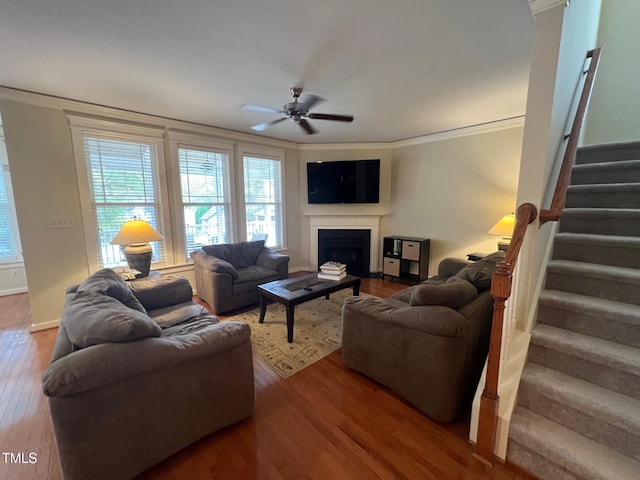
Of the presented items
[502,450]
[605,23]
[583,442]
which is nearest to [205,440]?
[502,450]

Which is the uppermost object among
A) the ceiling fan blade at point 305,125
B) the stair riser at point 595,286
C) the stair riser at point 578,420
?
the ceiling fan blade at point 305,125

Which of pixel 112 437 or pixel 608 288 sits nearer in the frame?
pixel 112 437

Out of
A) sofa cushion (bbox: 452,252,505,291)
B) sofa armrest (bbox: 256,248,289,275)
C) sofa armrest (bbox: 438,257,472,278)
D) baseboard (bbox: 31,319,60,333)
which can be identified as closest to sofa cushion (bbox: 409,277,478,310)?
sofa cushion (bbox: 452,252,505,291)

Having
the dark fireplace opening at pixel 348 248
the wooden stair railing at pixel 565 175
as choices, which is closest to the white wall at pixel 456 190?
the dark fireplace opening at pixel 348 248

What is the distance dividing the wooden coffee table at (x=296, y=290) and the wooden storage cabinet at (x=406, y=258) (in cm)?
171

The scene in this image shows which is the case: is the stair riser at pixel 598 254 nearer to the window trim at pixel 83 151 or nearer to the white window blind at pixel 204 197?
the white window blind at pixel 204 197

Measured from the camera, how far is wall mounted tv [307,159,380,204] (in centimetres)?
504

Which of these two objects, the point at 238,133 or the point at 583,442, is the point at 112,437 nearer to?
the point at 583,442

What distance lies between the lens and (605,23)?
294 centimetres

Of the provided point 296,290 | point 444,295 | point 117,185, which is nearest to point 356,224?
point 296,290

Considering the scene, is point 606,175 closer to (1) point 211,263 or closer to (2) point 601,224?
(2) point 601,224

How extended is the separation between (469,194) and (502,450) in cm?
365

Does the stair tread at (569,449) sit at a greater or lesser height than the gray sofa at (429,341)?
lesser

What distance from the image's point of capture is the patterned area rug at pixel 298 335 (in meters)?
2.46
